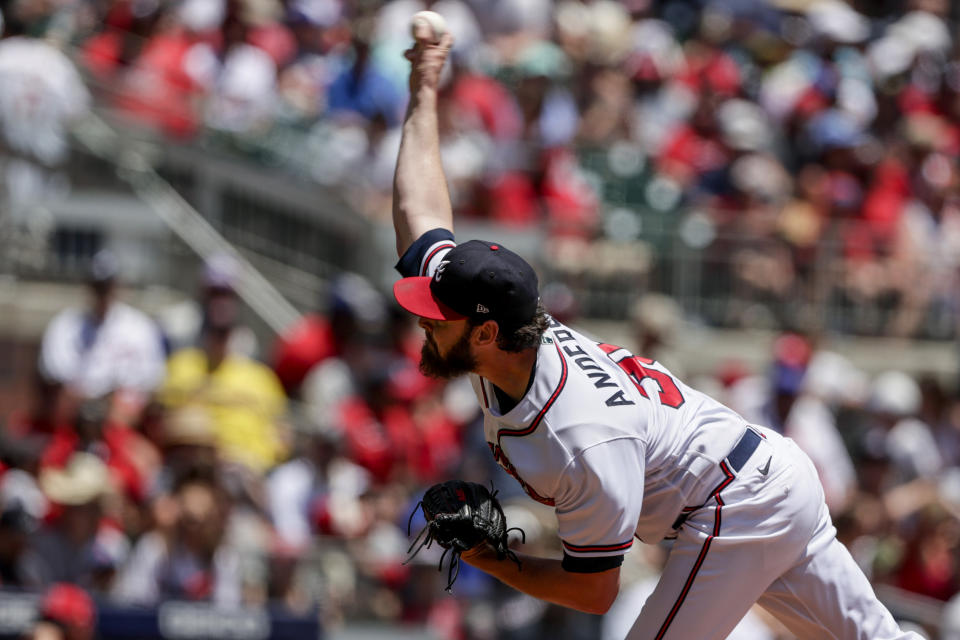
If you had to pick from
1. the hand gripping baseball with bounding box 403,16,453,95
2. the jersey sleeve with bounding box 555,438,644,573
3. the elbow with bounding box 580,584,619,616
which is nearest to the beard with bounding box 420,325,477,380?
the jersey sleeve with bounding box 555,438,644,573

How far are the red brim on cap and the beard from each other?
0.27ft

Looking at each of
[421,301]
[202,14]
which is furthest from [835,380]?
[421,301]

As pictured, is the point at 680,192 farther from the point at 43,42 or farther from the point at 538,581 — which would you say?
the point at 538,581

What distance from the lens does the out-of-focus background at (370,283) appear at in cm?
769

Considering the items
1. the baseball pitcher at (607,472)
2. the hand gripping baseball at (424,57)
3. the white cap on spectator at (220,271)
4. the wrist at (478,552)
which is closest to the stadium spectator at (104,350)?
the white cap on spectator at (220,271)

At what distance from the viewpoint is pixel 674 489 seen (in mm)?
4508

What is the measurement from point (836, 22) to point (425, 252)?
37.2 ft

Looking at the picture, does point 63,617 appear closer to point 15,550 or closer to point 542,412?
point 15,550

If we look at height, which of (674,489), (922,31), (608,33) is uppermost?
(922,31)


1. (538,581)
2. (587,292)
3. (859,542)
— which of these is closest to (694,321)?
(587,292)

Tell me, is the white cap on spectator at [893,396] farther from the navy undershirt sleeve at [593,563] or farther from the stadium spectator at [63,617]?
the navy undershirt sleeve at [593,563]

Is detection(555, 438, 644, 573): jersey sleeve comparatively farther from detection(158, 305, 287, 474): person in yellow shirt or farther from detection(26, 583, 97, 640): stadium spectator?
detection(158, 305, 287, 474): person in yellow shirt

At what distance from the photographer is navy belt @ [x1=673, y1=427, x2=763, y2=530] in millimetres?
4559

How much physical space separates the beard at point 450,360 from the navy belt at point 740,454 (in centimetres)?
85
